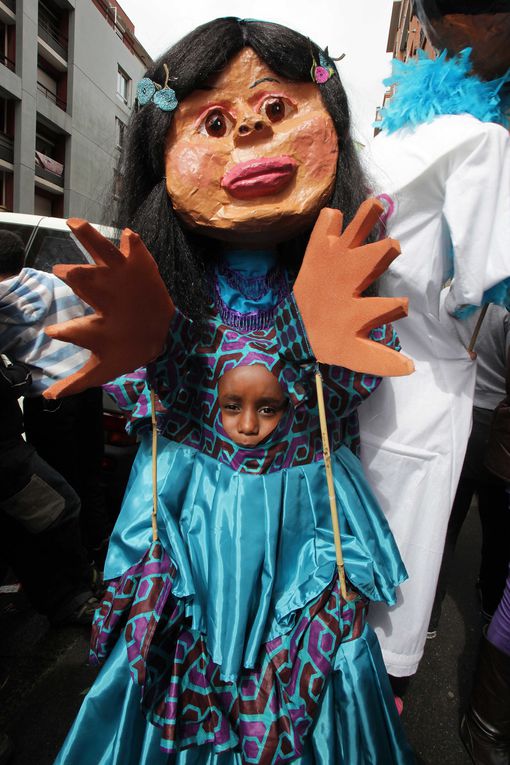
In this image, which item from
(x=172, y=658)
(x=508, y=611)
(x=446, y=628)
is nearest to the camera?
(x=172, y=658)

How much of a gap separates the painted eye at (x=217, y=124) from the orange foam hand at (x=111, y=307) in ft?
1.27

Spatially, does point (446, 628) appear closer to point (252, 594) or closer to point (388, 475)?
point (388, 475)

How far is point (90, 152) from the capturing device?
1658 centimetres

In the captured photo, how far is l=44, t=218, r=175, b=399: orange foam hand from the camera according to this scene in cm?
88

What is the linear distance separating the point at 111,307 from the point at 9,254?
1330 millimetres

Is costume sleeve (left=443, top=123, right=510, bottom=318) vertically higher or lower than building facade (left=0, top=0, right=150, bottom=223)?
lower

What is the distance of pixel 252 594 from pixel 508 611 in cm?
88

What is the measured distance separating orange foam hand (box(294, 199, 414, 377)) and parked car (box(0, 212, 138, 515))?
131 centimetres

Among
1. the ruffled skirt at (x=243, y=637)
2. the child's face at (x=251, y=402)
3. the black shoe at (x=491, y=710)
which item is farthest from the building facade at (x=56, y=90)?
the black shoe at (x=491, y=710)

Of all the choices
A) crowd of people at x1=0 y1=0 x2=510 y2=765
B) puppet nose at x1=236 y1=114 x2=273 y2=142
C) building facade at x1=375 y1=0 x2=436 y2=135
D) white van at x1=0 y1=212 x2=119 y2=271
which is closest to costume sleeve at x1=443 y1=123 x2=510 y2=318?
crowd of people at x1=0 y1=0 x2=510 y2=765

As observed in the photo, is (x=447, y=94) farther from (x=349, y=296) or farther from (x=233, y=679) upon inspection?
(x=233, y=679)

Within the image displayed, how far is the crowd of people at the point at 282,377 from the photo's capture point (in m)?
0.99

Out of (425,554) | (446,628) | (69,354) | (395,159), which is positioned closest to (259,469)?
(425,554)

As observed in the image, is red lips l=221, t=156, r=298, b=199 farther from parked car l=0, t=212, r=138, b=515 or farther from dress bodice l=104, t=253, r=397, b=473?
parked car l=0, t=212, r=138, b=515
